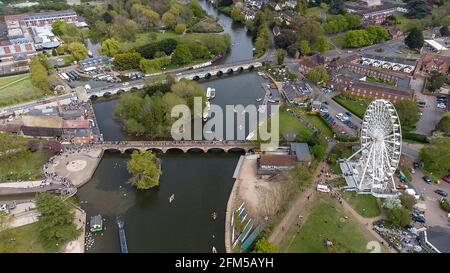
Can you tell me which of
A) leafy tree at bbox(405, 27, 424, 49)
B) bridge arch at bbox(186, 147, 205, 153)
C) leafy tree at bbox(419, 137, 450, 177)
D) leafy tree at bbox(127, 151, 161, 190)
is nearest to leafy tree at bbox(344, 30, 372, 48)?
leafy tree at bbox(405, 27, 424, 49)

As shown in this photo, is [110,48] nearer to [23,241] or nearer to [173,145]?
[173,145]

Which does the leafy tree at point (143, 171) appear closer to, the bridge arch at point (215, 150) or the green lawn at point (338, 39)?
the bridge arch at point (215, 150)

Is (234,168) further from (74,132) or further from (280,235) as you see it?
(74,132)

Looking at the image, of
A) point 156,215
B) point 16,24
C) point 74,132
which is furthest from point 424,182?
point 16,24

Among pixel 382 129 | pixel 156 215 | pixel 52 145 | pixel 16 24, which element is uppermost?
pixel 16 24

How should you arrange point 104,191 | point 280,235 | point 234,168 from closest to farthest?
1. point 280,235
2. point 104,191
3. point 234,168

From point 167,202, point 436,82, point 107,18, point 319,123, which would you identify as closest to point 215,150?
point 167,202

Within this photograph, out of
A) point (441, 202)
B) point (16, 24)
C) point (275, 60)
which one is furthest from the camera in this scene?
point (16, 24)
